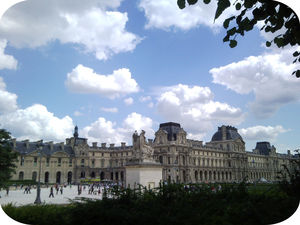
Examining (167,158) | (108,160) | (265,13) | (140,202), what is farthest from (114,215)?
(108,160)

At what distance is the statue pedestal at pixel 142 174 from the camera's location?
16.5 metres

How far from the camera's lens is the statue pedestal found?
16547mm

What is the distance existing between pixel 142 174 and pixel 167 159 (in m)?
63.4

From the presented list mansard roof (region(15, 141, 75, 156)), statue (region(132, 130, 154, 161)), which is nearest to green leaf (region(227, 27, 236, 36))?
statue (region(132, 130, 154, 161))

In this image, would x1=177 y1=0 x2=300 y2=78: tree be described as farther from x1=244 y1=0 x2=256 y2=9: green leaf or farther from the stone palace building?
the stone palace building

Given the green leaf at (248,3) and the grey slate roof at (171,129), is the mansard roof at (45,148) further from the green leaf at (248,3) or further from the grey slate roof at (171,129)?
the green leaf at (248,3)

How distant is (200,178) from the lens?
88312 millimetres

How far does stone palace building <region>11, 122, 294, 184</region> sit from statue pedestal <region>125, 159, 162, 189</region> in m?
50.4

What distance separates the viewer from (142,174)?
1662 centimetres

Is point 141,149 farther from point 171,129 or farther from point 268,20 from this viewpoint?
point 171,129

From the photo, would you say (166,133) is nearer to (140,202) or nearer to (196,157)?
(196,157)

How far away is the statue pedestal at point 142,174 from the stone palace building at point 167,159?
165ft

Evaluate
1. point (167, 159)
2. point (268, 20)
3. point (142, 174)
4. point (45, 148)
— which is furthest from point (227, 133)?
point (268, 20)

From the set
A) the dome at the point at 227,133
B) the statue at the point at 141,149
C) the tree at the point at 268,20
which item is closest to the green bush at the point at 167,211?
the tree at the point at 268,20
